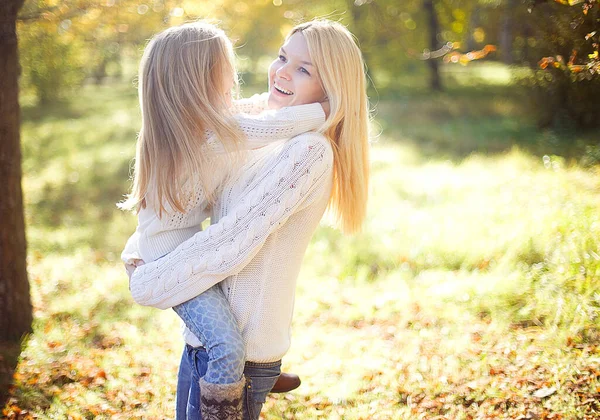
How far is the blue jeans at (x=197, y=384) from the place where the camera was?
232 cm

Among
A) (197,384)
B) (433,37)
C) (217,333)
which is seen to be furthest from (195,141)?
(433,37)

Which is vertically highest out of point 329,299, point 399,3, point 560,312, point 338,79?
point 399,3

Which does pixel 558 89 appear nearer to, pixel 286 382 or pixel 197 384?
pixel 286 382

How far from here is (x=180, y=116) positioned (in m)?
2.26

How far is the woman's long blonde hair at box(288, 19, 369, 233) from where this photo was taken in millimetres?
2332

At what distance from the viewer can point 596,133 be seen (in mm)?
10039

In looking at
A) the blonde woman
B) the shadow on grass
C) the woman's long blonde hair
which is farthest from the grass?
the woman's long blonde hair

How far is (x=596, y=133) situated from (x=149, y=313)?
26.9 feet

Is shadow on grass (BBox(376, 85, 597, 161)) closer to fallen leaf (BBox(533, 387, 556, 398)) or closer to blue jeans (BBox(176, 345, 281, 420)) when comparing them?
fallen leaf (BBox(533, 387, 556, 398))

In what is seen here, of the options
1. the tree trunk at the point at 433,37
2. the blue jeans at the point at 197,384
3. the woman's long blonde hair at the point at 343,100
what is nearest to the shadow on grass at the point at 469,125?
the tree trunk at the point at 433,37

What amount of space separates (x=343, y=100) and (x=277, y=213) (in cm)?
54

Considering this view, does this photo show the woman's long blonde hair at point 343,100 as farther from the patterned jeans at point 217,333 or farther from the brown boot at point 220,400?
the brown boot at point 220,400

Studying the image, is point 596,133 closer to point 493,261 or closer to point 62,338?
point 493,261

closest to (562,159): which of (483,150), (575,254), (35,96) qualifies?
(483,150)
